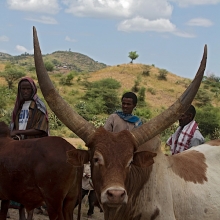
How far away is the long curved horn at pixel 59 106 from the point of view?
4180 millimetres

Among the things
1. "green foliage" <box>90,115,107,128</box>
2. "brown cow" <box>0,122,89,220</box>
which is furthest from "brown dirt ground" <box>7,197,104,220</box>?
"green foliage" <box>90,115,107,128</box>

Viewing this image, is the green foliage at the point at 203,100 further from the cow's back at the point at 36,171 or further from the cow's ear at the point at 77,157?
the cow's ear at the point at 77,157

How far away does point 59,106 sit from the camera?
4.27 metres

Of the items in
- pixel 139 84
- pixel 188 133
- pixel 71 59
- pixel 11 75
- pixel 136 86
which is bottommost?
pixel 188 133

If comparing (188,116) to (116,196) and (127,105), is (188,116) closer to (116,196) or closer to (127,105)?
(127,105)

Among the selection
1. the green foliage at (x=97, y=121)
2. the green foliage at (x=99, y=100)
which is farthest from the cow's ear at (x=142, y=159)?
the green foliage at (x=99, y=100)

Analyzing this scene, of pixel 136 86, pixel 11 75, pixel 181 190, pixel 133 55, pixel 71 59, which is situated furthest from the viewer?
pixel 71 59

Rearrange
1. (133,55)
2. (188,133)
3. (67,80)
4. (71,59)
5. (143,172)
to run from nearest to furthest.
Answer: (143,172)
(188,133)
(67,80)
(133,55)
(71,59)

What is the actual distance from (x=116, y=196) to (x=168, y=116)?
1110mm

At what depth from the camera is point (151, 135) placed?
13.9ft

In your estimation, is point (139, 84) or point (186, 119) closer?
point (186, 119)

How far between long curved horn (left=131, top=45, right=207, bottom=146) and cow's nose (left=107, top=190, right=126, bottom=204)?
699mm

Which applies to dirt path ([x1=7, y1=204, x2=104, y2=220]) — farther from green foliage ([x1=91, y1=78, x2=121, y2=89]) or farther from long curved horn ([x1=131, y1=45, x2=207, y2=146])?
green foliage ([x1=91, y1=78, x2=121, y2=89])

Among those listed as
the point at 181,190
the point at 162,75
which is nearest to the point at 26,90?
the point at 181,190
